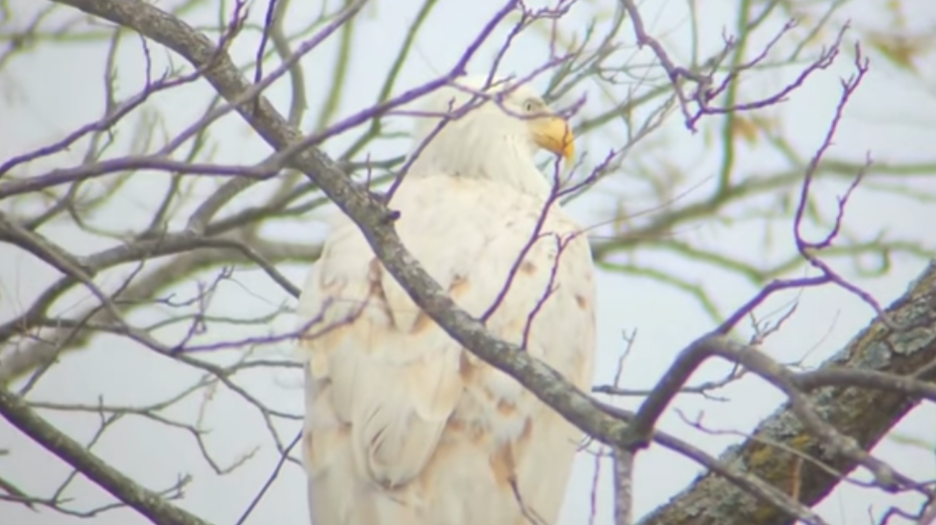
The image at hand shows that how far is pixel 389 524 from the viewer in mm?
3701

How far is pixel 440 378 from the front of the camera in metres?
3.80

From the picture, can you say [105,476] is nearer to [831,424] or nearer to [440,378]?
[440,378]

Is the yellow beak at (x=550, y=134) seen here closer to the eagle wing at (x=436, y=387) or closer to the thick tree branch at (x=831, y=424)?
the eagle wing at (x=436, y=387)

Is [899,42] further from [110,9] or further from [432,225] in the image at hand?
[110,9]

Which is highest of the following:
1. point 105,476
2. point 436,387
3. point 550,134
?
point 550,134

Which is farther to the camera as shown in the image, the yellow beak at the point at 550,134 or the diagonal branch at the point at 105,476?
the yellow beak at the point at 550,134

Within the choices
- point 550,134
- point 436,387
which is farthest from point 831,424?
point 550,134

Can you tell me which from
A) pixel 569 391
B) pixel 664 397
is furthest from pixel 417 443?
pixel 664 397

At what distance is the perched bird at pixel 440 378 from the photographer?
12.3ft

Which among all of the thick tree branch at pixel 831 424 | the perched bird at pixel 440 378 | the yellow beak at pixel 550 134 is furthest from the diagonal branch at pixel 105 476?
the yellow beak at pixel 550 134

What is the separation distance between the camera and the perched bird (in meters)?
3.74

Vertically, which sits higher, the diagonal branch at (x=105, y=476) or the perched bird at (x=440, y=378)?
the perched bird at (x=440, y=378)

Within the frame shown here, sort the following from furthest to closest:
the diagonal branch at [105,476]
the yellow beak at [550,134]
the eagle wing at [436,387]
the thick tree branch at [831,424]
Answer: the yellow beak at [550,134]
the eagle wing at [436,387]
the diagonal branch at [105,476]
the thick tree branch at [831,424]

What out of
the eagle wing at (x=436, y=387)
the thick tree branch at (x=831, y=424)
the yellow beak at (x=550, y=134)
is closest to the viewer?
the thick tree branch at (x=831, y=424)
